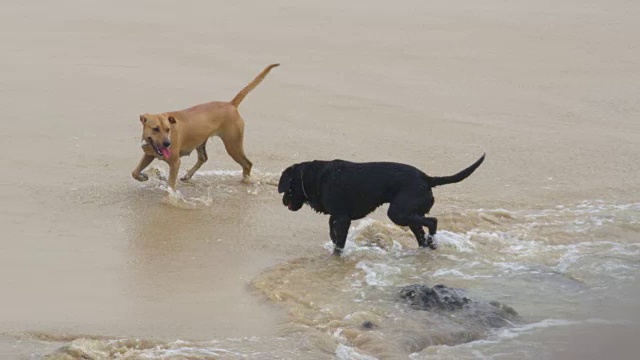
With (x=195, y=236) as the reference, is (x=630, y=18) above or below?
above

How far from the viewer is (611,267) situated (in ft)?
24.2

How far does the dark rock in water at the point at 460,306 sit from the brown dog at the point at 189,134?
2280 millimetres

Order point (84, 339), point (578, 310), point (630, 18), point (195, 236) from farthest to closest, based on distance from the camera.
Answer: point (630, 18)
point (195, 236)
point (578, 310)
point (84, 339)

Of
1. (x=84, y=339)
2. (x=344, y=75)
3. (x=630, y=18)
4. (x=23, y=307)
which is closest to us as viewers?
(x=84, y=339)

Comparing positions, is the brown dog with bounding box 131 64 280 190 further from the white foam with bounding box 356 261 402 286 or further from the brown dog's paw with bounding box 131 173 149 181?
the white foam with bounding box 356 261 402 286

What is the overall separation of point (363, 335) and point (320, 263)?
1.24 metres

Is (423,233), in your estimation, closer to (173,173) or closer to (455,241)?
(455,241)

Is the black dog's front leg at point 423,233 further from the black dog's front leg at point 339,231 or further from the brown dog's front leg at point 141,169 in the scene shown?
the brown dog's front leg at point 141,169

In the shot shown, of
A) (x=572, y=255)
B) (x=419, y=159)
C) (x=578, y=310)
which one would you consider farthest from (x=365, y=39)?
(x=578, y=310)

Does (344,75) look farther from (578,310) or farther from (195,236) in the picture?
(578,310)

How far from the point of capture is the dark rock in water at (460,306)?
632cm

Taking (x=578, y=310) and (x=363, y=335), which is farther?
(x=578, y=310)

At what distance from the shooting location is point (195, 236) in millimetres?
7305

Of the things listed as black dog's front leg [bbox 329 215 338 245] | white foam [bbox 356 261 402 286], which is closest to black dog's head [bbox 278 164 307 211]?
black dog's front leg [bbox 329 215 338 245]
